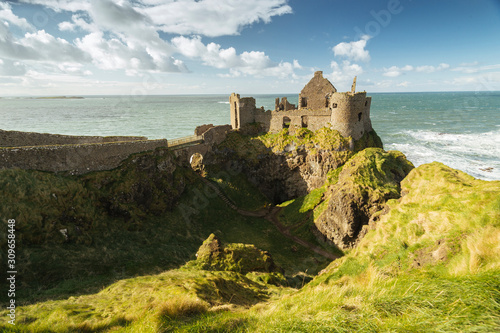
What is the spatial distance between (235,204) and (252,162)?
26.5 feet

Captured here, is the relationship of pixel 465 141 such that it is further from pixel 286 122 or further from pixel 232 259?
pixel 232 259

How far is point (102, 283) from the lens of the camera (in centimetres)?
1388

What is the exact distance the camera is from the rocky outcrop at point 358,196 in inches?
961

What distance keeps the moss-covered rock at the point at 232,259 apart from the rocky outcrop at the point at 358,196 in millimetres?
9878

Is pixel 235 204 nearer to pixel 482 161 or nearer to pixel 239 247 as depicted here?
pixel 239 247

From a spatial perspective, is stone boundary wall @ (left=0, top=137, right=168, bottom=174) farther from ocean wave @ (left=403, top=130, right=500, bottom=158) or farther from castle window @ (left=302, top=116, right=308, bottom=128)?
ocean wave @ (left=403, top=130, right=500, bottom=158)

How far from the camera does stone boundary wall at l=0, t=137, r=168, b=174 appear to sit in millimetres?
17453

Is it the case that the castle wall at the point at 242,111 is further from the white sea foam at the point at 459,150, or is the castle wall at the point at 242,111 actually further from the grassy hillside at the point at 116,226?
the white sea foam at the point at 459,150

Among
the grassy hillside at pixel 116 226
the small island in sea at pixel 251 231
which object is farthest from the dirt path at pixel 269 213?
the grassy hillside at pixel 116 226

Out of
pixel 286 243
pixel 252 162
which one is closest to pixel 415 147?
pixel 252 162

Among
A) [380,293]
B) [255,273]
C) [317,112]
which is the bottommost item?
[255,273]

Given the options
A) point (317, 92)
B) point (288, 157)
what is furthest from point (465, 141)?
point (288, 157)

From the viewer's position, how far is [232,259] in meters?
17.4

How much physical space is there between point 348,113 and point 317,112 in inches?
179
